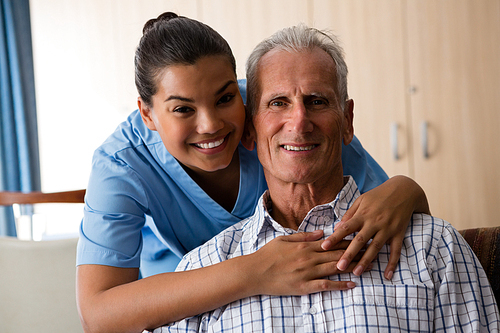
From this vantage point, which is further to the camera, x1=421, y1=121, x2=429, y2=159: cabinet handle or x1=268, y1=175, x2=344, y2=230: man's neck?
x1=421, y1=121, x2=429, y2=159: cabinet handle

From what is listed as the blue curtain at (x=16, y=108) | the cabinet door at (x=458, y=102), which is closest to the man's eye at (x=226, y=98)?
the cabinet door at (x=458, y=102)

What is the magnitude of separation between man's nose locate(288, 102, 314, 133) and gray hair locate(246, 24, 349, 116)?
4.9 inches

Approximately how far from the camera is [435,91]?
2.98 m

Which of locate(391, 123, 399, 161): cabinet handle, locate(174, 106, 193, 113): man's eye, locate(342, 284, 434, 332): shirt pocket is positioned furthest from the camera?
locate(391, 123, 399, 161): cabinet handle

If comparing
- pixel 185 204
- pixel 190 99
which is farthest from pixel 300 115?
pixel 185 204

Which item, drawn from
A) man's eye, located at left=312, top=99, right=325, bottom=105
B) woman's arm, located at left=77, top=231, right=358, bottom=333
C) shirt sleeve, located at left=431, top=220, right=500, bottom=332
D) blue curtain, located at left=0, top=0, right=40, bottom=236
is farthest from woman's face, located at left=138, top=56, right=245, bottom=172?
blue curtain, located at left=0, top=0, right=40, bottom=236

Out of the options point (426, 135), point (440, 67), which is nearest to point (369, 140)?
point (426, 135)

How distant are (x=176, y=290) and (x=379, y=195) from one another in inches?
21.5

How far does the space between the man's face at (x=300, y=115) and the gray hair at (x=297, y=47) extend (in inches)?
0.8

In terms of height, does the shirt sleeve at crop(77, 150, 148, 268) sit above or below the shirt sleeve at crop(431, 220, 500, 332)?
above

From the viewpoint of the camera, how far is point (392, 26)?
298 cm

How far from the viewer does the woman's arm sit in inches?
37.7

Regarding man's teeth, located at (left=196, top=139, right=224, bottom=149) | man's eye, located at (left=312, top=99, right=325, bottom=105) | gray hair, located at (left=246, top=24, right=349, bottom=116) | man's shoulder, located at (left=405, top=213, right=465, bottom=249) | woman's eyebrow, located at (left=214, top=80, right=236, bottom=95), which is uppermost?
gray hair, located at (left=246, top=24, right=349, bottom=116)

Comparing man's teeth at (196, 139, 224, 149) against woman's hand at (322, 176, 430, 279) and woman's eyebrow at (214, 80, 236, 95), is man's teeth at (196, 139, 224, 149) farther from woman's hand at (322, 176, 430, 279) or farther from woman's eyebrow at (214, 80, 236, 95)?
woman's hand at (322, 176, 430, 279)
